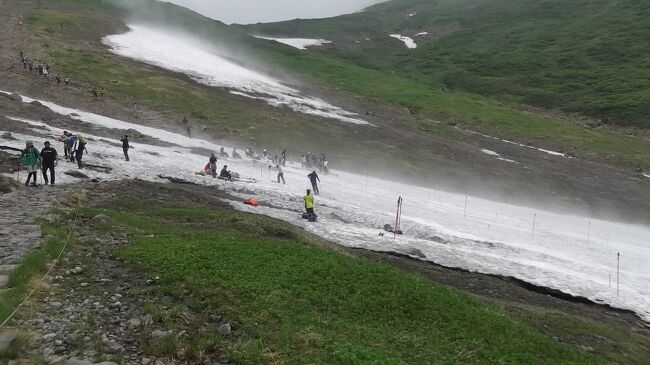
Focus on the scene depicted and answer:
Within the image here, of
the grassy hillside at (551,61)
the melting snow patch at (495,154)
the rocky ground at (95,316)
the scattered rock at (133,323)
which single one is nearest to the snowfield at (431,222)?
the rocky ground at (95,316)

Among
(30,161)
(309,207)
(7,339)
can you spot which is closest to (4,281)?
(7,339)

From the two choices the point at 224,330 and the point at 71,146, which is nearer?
the point at 224,330

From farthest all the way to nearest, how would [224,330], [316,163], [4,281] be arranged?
[316,163] → [4,281] → [224,330]

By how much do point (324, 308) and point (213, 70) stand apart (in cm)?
9075

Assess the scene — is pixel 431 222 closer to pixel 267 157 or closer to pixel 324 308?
pixel 267 157

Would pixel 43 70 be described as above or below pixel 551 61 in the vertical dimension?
below

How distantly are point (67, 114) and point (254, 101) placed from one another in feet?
106

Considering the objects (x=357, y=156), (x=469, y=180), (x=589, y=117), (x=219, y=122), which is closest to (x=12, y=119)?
(x=219, y=122)

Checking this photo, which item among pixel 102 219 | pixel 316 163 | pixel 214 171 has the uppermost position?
pixel 316 163

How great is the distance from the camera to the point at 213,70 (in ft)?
323

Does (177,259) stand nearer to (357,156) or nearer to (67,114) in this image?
(67,114)

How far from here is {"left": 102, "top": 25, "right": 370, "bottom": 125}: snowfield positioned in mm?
85438

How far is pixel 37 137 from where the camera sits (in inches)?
1556

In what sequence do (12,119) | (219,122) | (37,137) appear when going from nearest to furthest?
(37,137) → (12,119) → (219,122)
